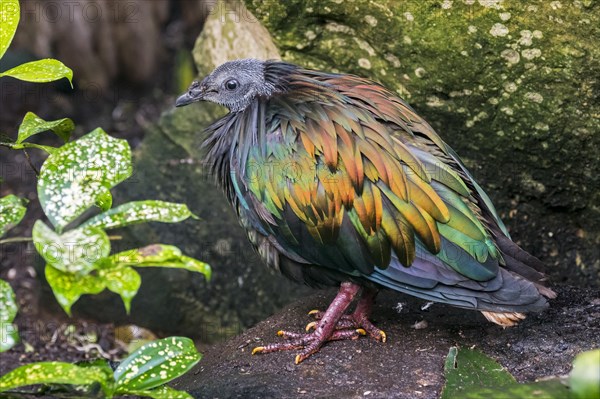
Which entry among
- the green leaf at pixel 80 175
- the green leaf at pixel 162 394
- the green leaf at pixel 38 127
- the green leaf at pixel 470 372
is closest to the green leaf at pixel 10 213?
the green leaf at pixel 80 175

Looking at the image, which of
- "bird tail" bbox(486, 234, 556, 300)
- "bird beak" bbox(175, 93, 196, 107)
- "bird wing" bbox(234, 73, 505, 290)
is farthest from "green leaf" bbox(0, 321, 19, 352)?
"bird tail" bbox(486, 234, 556, 300)

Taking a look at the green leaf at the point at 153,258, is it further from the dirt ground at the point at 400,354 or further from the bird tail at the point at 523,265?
the bird tail at the point at 523,265

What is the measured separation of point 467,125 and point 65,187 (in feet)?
9.43

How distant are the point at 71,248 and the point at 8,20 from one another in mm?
1113

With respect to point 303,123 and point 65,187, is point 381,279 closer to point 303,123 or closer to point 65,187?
point 303,123

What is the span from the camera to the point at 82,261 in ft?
9.99

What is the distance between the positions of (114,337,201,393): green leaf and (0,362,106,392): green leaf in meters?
0.23

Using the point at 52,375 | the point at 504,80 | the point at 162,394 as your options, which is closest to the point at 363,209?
the point at 504,80

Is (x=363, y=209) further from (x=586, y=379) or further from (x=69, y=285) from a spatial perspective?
→ (x=69, y=285)

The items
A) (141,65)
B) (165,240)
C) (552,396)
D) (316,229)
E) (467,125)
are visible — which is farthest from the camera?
(141,65)

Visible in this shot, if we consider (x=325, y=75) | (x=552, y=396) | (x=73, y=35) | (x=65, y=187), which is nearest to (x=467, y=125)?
(x=325, y=75)

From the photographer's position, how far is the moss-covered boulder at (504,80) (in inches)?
195

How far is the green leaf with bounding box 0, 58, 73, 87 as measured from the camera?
11.8 ft

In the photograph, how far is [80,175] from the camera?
3.39m
